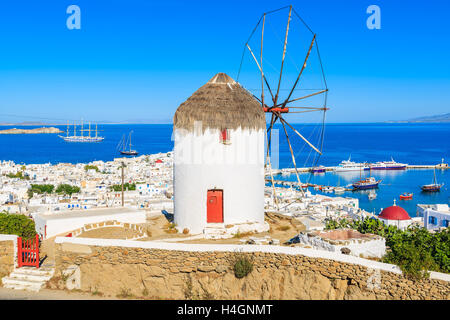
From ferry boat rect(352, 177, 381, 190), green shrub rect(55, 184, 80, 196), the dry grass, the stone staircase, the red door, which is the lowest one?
ferry boat rect(352, 177, 381, 190)

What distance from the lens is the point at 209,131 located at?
38.6 feet

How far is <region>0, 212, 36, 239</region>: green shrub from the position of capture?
11.9 m

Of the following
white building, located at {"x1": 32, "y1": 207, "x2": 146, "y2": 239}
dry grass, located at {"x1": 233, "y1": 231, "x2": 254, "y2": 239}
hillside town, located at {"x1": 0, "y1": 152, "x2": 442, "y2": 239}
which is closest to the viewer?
dry grass, located at {"x1": 233, "y1": 231, "x2": 254, "y2": 239}

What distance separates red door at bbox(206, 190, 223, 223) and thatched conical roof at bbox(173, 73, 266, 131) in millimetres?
1908

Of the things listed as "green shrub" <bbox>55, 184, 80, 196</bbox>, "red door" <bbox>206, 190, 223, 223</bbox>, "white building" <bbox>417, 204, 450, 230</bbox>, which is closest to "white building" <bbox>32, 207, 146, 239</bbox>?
"red door" <bbox>206, 190, 223, 223</bbox>

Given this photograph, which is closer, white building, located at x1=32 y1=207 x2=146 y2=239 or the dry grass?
→ the dry grass

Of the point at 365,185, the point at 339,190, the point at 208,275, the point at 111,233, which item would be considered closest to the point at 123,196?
the point at 111,233

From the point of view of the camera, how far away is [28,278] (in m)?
9.22

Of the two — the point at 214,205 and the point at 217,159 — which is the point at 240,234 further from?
the point at 217,159

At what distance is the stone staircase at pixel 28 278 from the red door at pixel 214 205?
4444 millimetres

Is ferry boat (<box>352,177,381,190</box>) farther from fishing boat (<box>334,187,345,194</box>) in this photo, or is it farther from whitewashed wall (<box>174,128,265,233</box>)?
whitewashed wall (<box>174,128,265,233</box>)

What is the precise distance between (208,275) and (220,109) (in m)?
4.94

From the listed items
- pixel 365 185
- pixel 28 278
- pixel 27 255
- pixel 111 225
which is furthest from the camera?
pixel 365 185
